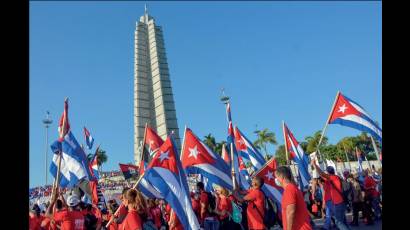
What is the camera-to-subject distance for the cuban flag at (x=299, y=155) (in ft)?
40.5

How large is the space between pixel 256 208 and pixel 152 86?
65.7 metres

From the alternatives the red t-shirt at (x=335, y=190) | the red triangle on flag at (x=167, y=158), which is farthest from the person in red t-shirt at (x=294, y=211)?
the red t-shirt at (x=335, y=190)

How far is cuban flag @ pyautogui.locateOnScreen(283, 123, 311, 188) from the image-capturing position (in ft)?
40.5

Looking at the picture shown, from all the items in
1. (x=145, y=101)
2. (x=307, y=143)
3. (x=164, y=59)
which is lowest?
(x=307, y=143)

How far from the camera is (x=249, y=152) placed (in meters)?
14.4

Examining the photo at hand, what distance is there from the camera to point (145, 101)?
225 feet

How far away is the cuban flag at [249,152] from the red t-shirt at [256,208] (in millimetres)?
7177

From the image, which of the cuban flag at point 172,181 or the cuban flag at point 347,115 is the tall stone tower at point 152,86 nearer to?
the cuban flag at point 347,115

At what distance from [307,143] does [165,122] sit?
33781 mm

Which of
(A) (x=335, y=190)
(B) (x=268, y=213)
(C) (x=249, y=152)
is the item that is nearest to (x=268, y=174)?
(A) (x=335, y=190)

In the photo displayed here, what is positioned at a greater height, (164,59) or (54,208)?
(164,59)
